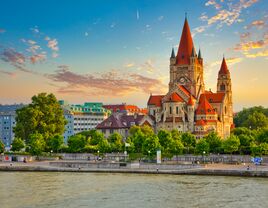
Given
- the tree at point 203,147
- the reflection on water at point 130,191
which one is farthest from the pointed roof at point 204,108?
the reflection on water at point 130,191

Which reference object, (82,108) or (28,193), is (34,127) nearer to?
(28,193)

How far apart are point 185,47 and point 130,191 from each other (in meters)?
90.0

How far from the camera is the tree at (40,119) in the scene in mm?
102700

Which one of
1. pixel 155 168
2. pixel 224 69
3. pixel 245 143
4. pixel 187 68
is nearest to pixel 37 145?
pixel 155 168

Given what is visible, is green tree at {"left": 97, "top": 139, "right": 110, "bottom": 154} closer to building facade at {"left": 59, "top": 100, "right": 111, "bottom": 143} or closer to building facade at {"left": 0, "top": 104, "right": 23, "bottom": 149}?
building facade at {"left": 59, "top": 100, "right": 111, "bottom": 143}

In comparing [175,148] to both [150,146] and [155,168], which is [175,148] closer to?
[150,146]

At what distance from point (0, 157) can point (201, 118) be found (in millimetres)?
52116

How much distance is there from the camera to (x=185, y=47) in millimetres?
134250

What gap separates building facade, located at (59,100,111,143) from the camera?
525 ft

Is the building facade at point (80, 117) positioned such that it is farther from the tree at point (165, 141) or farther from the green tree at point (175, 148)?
the green tree at point (175, 148)

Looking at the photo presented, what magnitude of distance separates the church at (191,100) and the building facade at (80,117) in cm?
3583

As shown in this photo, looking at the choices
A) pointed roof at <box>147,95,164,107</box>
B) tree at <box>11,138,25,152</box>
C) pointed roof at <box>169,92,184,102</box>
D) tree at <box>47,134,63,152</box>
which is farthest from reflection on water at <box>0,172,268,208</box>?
pointed roof at <box>147,95,164,107</box>

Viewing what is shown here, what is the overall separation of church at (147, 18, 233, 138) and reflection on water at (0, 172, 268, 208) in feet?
193

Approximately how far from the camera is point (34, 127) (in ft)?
337
